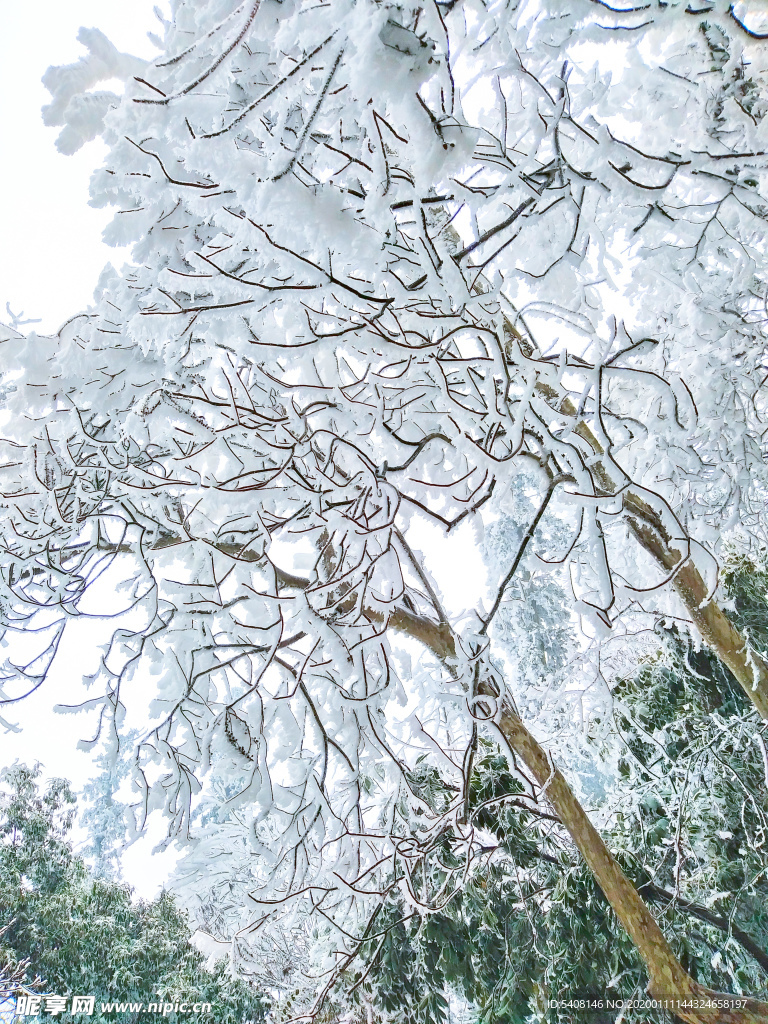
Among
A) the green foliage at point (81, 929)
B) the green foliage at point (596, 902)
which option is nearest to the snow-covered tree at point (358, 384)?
the green foliage at point (596, 902)

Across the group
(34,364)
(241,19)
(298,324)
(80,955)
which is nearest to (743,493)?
(298,324)

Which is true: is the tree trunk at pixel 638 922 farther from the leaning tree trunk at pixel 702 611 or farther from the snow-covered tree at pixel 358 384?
the leaning tree trunk at pixel 702 611

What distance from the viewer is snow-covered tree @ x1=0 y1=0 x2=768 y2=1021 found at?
1262 millimetres

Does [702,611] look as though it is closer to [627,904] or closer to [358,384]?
[627,904]

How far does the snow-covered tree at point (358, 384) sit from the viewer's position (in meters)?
1.26

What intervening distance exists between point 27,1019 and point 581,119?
12.2m

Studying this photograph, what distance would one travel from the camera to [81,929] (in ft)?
30.5

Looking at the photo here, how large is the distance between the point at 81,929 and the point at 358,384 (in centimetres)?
1124

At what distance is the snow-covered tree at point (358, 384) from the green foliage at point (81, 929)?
23.3 feet

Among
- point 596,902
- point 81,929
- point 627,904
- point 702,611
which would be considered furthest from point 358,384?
point 81,929

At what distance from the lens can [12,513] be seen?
7.98 feet

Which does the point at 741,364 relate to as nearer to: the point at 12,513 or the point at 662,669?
the point at 662,669

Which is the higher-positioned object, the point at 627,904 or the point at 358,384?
the point at 358,384

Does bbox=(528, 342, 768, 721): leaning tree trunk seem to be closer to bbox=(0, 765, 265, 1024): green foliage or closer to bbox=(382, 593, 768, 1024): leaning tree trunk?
bbox=(382, 593, 768, 1024): leaning tree trunk
